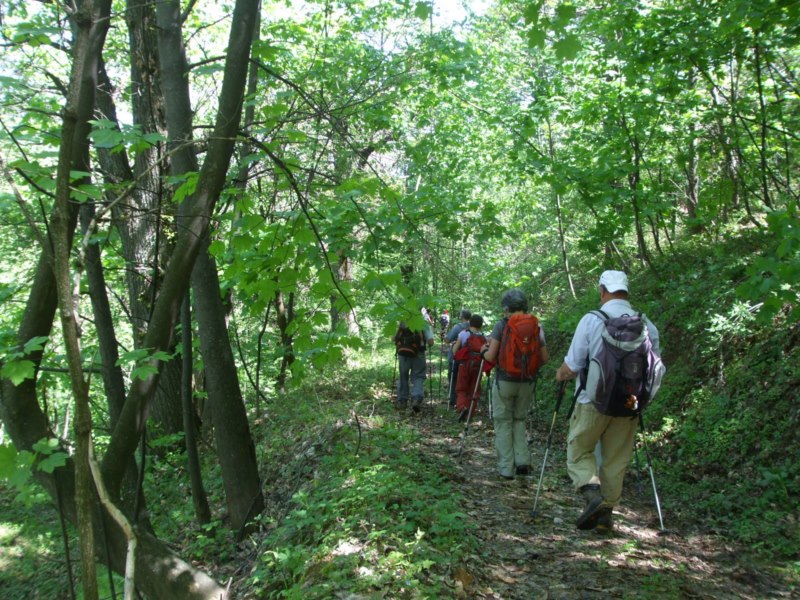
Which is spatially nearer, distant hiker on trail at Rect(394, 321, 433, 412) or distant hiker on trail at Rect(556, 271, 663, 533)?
distant hiker on trail at Rect(556, 271, 663, 533)

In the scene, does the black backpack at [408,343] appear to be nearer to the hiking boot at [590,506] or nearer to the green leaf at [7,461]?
the hiking boot at [590,506]

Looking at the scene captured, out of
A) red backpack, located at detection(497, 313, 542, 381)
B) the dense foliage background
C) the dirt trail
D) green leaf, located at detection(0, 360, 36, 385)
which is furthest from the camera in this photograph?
red backpack, located at detection(497, 313, 542, 381)

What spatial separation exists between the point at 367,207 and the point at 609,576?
3.85m

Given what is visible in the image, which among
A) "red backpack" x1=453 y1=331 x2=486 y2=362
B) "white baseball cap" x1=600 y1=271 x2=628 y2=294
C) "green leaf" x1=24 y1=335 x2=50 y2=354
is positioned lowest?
"red backpack" x1=453 y1=331 x2=486 y2=362

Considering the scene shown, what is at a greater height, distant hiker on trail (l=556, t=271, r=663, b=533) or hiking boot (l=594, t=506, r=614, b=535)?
distant hiker on trail (l=556, t=271, r=663, b=533)

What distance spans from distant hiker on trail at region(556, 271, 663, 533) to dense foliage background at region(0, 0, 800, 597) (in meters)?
1.00

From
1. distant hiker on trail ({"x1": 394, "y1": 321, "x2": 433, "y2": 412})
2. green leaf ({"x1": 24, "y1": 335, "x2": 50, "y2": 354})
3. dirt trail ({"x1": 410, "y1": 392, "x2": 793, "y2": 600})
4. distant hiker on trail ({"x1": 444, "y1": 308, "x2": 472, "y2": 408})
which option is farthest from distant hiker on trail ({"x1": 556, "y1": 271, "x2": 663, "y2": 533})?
distant hiker on trail ({"x1": 444, "y1": 308, "x2": 472, "y2": 408})

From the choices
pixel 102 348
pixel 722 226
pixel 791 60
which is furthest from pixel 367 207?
pixel 722 226

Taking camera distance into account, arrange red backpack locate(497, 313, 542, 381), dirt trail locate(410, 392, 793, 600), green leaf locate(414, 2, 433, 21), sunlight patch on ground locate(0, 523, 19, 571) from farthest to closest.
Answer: sunlight patch on ground locate(0, 523, 19, 571) < red backpack locate(497, 313, 542, 381) < dirt trail locate(410, 392, 793, 600) < green leaf locate(414, 2, 433, 21)

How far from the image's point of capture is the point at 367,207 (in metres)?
5.91

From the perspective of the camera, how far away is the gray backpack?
488 cm

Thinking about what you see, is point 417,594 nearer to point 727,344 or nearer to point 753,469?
point 753,469

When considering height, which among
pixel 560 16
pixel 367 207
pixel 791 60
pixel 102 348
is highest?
pixel 791 60

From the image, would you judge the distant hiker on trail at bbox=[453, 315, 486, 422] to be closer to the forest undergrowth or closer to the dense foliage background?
the forest undergrowth
